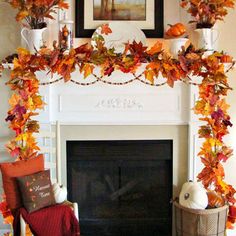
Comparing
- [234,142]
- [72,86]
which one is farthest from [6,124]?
[234,142]

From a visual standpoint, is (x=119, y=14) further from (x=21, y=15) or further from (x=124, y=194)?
(x=124, y=194)

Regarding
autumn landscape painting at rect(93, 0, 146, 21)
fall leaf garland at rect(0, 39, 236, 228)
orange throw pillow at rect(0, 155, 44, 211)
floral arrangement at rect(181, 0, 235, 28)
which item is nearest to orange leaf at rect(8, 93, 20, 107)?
fall leaf garland at rect(0, 39, 236, 228)

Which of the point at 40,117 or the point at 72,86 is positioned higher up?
the point at 72,86

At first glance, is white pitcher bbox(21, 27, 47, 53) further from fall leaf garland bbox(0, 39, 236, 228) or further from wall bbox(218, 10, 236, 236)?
wall bbox(218, 10, 236, 236)

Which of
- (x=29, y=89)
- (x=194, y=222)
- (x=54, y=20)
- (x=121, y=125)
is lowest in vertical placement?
(x=194, y=222)

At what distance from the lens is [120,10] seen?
11.2ft

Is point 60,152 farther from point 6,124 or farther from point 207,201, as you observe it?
point 207,201

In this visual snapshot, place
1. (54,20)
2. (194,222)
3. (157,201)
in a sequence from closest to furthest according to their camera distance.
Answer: (194,222)
(54,20)
(157,201)

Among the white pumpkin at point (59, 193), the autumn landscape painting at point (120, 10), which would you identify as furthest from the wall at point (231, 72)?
the white pumpkin at point (59, 193)

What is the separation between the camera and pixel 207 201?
3.19 m

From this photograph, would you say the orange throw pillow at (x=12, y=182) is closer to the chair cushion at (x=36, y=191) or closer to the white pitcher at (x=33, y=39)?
the chair cushion at (x=36, y=191)

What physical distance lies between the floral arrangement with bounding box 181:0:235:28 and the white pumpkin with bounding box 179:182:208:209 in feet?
4.17

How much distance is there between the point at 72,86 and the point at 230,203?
5.28ft

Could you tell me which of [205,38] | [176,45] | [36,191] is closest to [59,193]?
[36,191]
